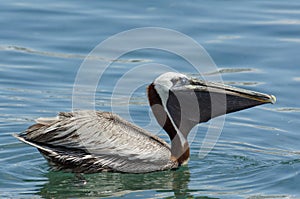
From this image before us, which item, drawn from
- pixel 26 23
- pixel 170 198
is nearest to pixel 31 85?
pixel 26 23

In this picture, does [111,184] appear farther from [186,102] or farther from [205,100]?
[205,100]

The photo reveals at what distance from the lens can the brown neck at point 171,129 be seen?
8.43 metres

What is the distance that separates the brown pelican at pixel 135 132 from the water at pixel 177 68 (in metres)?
0.13

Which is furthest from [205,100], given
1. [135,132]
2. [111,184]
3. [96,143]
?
[111,184]

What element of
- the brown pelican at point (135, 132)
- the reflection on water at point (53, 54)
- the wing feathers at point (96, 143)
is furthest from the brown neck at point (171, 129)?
the reflection on water at point (53, 54)

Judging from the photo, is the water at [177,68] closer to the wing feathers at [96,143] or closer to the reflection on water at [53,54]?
the reflection on water at [53,54]

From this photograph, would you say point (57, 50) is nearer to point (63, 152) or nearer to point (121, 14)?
point (121, 14)

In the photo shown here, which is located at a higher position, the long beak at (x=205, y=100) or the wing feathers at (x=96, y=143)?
the long beak at (x=205, y=100)

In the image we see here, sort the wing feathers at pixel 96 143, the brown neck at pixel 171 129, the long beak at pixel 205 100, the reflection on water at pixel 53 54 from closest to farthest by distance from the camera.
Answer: the wing feathers at pixel 96 143
the long beak at pixel 205 100
the brown neck at pixel 171 129
the reflection on water at pixel 53 54

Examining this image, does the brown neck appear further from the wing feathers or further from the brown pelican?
the wing feathers

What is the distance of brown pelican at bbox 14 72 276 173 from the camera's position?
8.08m

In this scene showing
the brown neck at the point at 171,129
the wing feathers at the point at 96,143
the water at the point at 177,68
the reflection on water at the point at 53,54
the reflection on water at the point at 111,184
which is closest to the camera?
the reflection on water at the point at 111,184

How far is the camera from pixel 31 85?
1082 cm

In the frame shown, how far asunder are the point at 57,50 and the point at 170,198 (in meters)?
4.90
